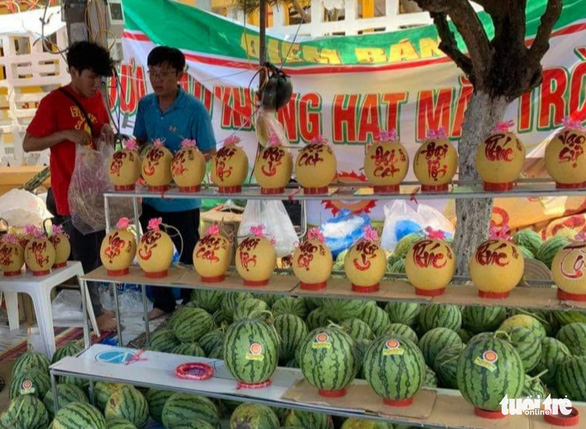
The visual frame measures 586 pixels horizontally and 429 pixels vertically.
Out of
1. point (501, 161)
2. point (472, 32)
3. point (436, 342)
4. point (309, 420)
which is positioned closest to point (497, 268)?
point (501, 161)

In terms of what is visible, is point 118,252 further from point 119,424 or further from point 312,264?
point 312,264

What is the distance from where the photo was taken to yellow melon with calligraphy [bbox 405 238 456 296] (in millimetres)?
2385

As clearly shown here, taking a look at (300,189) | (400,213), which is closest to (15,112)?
(400,213)

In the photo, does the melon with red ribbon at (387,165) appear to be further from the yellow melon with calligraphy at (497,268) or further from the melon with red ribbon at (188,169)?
the melon with red ribbon at (188,169)

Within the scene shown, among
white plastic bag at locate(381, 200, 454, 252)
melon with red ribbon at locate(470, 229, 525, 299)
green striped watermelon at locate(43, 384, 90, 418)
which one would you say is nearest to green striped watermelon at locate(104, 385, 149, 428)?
green striped watermelon at locate(43, 384, 90, 418)

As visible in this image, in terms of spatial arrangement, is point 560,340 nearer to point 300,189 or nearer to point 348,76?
point 300,189

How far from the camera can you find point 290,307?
335 centimetres

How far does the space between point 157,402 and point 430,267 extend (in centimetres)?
150

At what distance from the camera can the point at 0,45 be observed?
941 cm

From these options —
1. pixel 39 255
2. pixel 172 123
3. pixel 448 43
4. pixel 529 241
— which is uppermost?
pixel 448 43

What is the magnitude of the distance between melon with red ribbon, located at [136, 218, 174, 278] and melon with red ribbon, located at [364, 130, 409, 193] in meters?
1.08

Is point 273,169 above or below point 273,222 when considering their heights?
above

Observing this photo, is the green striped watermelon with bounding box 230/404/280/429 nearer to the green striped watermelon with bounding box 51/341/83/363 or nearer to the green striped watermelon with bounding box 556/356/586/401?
the green striped watermelon with bounding box 51/341/83/363

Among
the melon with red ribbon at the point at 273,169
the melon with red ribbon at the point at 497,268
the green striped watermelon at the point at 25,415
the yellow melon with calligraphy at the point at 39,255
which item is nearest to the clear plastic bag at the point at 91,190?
the yellow melon with calligraphy at the point at 39,255
